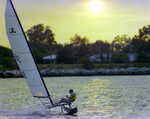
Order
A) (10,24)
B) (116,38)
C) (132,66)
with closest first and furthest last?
1. (10,24)
2. (132,66)
3. (116,38)

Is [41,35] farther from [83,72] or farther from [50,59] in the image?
[83,72]

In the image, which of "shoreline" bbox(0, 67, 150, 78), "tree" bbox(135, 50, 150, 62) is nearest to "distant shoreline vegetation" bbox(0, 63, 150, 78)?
"shoreline" bbox(0, 67, 150, 78)

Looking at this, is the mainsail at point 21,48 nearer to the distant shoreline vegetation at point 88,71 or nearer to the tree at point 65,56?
the distant shoreline vegetation at point 88,71

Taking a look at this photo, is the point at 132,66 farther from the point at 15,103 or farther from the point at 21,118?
the point at 21,118

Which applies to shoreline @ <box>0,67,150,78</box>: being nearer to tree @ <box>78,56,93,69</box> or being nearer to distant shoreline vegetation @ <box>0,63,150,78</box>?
distant shoreline vegetation @ <box>0,63,150,78</box>

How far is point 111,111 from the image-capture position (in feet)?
46.1

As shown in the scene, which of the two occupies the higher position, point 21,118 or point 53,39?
point 53,39

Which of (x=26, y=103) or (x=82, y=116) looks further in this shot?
(x=26, y=103)

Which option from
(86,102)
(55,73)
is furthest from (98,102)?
(55,73)

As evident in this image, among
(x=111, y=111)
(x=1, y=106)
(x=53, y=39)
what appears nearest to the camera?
(x=111, y=111)

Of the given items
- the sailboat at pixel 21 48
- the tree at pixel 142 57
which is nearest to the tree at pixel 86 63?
the tree at pixel 142 57

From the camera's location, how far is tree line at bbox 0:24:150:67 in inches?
2244

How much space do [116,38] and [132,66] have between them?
50525 mm

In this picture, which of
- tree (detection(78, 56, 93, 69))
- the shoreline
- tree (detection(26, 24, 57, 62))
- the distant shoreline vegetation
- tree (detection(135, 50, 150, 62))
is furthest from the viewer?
tree (detection(26, 24, 57, 62))
